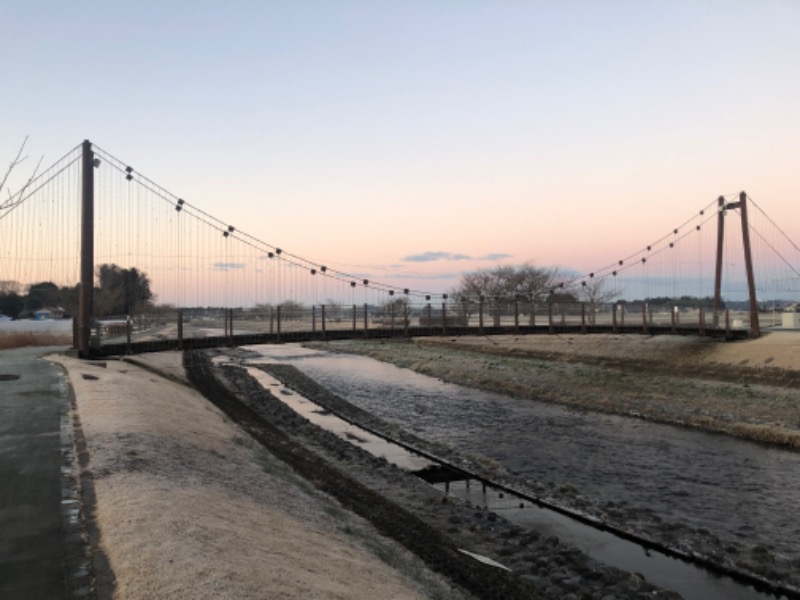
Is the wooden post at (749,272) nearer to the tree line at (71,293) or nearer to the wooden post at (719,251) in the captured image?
the wooden post at (719,251)

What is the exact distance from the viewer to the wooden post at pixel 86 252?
23812 millimetres

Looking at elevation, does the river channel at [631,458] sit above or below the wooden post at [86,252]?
below

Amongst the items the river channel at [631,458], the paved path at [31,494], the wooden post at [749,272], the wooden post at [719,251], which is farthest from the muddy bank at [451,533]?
the wooden post at [719,251]

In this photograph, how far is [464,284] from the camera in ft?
360

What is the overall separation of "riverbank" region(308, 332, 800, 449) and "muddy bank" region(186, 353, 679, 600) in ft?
38.3

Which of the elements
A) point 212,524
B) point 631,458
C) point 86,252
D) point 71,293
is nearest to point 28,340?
point 86,252

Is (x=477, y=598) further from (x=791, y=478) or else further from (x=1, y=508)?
(x=791, y=478)

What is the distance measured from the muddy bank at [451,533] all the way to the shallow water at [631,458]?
3.42 m

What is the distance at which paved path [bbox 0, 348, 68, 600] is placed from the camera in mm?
5859

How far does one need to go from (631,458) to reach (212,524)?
44.8 feet

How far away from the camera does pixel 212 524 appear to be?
7.62 meters

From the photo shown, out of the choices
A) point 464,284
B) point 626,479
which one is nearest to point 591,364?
point 626,479

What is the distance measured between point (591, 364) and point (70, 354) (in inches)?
1196

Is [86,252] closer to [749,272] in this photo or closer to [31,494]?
[31,494]
